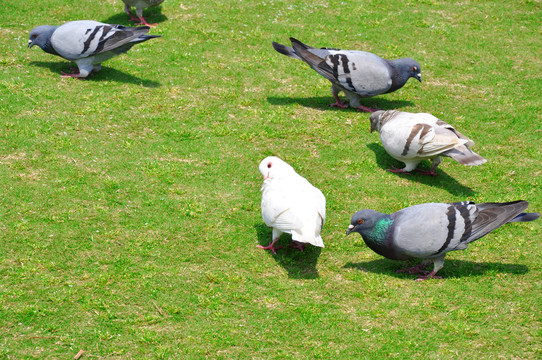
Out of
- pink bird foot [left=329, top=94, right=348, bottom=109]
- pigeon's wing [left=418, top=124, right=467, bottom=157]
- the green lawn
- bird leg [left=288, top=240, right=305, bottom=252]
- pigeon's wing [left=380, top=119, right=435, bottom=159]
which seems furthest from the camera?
pink bird foot [left=329, top=94, right=348, bottom=109]

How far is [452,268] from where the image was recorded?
271 inches

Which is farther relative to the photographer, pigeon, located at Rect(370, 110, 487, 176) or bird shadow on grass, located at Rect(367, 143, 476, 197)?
bird shadow on grass, located at Rect(367, 143, 476, 197)

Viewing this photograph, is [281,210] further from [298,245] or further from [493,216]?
[493,216]

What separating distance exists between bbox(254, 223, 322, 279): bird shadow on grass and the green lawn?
0.03 meters

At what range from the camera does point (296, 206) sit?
6.48 m

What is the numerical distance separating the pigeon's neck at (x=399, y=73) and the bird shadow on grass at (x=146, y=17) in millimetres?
5921

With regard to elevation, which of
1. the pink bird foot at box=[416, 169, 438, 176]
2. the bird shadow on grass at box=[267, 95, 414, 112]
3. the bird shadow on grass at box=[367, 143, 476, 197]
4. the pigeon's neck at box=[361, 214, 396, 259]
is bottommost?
the bird shadow on grass at box=[367, 143, 476, 197]

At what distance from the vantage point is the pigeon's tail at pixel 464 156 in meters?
8.02

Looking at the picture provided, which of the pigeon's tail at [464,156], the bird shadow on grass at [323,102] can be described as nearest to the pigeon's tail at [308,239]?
the pigeon's tail at [464,156]

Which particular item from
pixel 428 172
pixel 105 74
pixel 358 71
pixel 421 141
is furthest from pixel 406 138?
pixel 105 74

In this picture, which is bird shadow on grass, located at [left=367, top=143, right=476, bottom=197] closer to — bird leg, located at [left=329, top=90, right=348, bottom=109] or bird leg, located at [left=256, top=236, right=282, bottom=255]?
bird leg, located at [left=329, top=90, right=348, bottom=109]

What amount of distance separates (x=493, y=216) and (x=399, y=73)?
14.8 ft

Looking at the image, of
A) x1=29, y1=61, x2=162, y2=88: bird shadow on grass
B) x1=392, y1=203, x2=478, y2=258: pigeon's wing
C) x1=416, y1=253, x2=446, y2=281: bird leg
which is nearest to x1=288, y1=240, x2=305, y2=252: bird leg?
x1=392, y1=203, x2=478, y2=258: pigeon's wing

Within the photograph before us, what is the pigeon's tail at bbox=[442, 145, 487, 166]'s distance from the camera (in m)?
8.02
